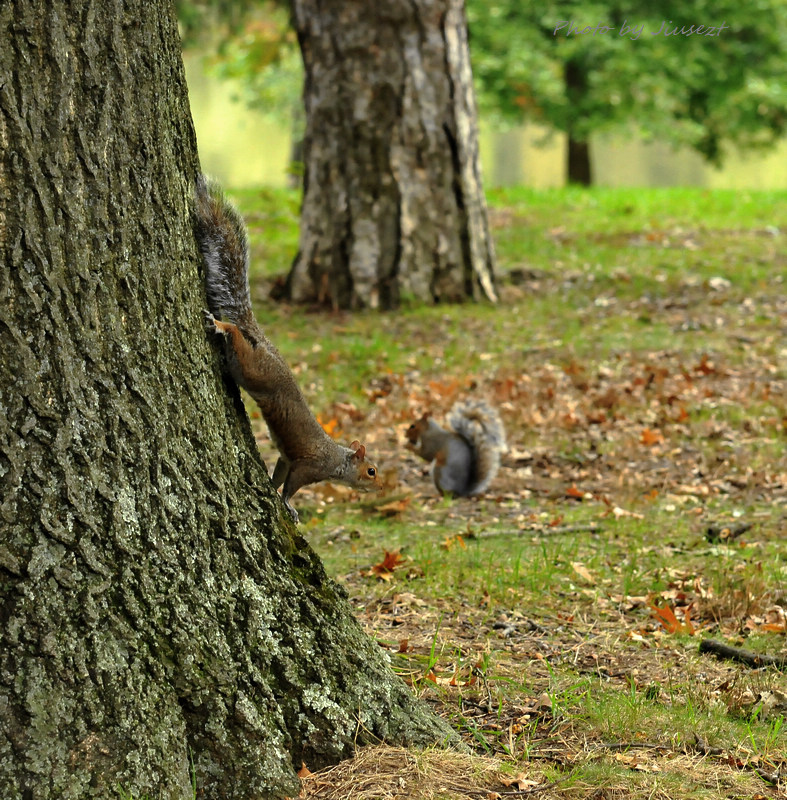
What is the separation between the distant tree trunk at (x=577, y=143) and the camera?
19.0m

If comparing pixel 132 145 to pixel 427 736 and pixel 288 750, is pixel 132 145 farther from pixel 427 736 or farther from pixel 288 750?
pixel 427 736

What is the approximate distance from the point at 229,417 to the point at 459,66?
21.2 feet

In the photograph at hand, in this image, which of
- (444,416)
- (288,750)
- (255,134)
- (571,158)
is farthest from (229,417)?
(255,134)

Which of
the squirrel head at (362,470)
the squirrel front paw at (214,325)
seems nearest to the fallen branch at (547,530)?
the squirrel head at (362,470)

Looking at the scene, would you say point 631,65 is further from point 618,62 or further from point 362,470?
point 362,470

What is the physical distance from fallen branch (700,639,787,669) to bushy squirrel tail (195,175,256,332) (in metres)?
1.96

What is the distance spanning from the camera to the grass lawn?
2701mm

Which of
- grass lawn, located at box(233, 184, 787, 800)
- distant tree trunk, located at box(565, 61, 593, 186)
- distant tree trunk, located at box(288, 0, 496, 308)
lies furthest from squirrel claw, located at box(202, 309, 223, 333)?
distant tree trunk, located at box(565, 61, 593, 186)

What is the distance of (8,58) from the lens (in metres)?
2.05

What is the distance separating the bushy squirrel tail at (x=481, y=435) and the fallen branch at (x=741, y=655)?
1977 mm

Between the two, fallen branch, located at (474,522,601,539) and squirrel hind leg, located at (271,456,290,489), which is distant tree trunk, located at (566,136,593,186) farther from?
squirrel hind leg, located at (271,456,290,489)

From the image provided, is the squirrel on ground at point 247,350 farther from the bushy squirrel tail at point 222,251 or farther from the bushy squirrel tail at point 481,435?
the bushy squirrel tail at point 481,435

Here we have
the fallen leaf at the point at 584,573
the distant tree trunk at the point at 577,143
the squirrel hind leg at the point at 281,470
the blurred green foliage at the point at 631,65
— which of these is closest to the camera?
the squirrel hind leg at the point at 281,470

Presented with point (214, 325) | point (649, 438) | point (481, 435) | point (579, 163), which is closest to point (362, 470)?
point (481, 435)
